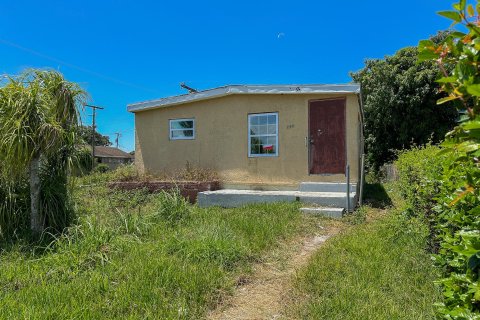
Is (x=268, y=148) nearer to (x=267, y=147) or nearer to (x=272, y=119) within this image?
(x=267, y=147)

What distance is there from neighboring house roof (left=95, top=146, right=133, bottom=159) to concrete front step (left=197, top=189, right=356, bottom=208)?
41.1 metres

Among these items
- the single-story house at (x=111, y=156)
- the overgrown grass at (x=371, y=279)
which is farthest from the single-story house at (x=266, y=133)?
the single-story house at (x=111, y=156)

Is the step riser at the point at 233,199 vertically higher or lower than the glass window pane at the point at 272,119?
lower

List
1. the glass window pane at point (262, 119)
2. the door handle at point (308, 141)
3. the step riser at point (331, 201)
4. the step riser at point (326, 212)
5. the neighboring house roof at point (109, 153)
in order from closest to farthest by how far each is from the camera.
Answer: the step riser at point (326, 212), the step riser at point (331, 201), the door handle at point (308, 141), the glass window pane at point (262, 119), the neighboring house roof at point (109, 153)

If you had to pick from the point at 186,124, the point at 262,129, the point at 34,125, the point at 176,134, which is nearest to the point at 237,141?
the point at 262,129

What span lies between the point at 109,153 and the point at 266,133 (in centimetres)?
4547

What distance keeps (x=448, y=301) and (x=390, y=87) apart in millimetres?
19408

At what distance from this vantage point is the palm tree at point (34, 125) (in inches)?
186

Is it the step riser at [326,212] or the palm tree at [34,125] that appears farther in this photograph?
the step riser at [326,212]

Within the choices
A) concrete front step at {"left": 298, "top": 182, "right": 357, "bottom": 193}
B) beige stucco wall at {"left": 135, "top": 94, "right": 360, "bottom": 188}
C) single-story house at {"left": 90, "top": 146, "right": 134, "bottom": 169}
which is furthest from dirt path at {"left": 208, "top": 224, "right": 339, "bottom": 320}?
single-story house at {"left": 90, "top": 146, "right": 134, "bottom": 169}

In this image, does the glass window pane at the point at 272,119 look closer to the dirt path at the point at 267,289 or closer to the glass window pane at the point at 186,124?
the glass window pane at the point at 186,124

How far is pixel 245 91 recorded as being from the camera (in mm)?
9812

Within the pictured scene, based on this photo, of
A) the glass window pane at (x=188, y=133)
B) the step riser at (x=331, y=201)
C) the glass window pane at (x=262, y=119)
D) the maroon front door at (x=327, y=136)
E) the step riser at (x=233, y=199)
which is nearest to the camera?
the step riser at (x=331, y=201)

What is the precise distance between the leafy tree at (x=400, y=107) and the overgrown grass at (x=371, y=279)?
566 inches
